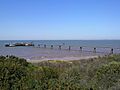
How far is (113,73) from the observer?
8438mm

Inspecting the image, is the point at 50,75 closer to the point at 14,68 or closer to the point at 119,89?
the point at 14,68

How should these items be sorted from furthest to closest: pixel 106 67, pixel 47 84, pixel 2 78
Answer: pixel 106 67, pixel 2 78, pixel 47 84

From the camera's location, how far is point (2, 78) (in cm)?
695

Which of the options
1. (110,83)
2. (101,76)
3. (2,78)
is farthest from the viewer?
(101,76)

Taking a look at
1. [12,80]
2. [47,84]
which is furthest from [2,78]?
[47,84]

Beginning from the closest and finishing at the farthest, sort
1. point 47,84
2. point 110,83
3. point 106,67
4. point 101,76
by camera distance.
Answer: point 47,84
point 110,83
point 101,76
point 106,67

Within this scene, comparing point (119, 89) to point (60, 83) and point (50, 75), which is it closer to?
point (60, 83)

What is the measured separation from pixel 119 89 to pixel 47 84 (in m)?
2.02

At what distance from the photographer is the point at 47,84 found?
6.25 m

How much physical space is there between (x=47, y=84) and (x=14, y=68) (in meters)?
1.91

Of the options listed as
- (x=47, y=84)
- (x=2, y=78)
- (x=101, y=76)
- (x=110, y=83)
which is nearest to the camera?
(x=47, y=84)

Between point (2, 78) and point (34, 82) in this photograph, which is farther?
point (2, 78)

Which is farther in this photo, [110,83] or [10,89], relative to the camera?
[110,83]

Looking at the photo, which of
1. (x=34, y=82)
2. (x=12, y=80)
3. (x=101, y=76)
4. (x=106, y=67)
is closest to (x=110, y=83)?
(x=101, y=76)
